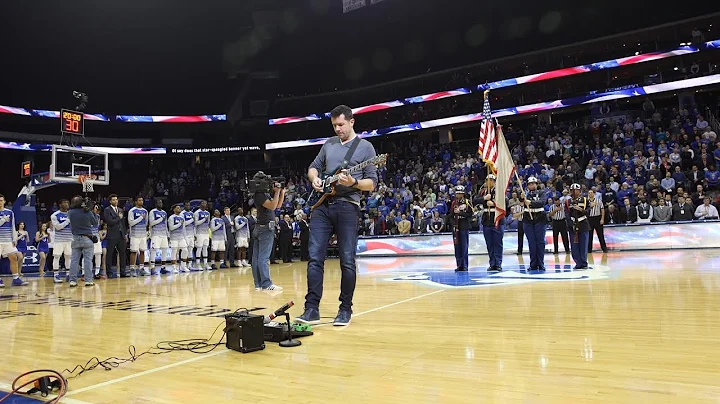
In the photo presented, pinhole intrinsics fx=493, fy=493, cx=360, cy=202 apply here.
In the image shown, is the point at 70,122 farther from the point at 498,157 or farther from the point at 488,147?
the point at 498,157

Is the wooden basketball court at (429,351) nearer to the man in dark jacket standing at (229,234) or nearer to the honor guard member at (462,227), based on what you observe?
the honor guard member at (462,227)

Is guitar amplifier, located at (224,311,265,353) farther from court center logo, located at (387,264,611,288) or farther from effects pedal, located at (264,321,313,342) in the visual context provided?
court center logo, located at (387,264,611,288)

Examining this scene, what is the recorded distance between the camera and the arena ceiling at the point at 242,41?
81.7ft

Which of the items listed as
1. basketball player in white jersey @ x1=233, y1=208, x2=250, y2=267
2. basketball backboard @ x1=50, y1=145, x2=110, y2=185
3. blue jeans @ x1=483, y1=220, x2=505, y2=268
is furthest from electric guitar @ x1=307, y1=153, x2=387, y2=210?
basketball backboard @ x1=50, y1=145, x2=110, y2=185

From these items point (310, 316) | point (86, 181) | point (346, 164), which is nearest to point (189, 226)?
point (86, 181)

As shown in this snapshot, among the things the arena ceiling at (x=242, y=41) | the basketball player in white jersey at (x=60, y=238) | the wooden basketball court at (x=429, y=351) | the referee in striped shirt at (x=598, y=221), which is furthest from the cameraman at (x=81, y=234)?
the arena ceiling at (x=242, y=41)

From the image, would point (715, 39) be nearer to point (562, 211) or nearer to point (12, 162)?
point (562, 211)

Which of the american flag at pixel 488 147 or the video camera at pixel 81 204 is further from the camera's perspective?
the american flag at pixel 488 147

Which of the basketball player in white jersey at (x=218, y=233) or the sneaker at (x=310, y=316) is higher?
the basketball player in white jersey at (x=218, y=233)

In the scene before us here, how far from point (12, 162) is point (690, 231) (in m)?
34.3

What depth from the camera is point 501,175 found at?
11.3 m

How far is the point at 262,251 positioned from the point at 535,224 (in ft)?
17.8

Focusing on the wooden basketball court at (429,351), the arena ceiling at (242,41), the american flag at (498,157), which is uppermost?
the arena ceiling at (242,41)

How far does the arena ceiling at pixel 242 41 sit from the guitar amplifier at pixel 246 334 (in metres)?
24.1
